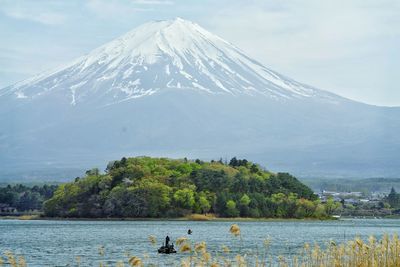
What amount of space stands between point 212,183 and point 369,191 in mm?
98202

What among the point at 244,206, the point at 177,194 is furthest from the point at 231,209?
the point at 177,194

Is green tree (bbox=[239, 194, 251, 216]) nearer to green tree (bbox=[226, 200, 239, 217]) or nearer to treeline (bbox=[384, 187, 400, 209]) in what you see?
green tree (bbox=[226, 200, 239, 217])

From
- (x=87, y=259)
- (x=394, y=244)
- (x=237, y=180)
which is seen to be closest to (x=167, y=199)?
(x=237, y=180)

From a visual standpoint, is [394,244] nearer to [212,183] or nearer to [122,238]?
[122,238]

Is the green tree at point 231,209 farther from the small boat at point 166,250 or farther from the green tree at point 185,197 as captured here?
the small boat at point 166,250

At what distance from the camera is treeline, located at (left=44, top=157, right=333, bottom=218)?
301 ft

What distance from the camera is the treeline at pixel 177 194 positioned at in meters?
91.7

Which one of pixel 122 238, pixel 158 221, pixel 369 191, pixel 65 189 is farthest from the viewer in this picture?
pixel 369 191

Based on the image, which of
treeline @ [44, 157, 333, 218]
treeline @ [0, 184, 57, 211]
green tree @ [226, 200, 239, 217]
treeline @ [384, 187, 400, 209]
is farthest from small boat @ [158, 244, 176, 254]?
treeline @ [384, 187, 400, 209]

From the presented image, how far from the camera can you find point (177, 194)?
3634 inches

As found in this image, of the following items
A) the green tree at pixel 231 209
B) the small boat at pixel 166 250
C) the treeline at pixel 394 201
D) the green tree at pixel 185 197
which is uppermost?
the treeline at pixel 394 201

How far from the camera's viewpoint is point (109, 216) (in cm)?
9256

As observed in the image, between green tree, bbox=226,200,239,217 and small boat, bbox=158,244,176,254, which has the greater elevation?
green tree, bbox=226,200,239,217

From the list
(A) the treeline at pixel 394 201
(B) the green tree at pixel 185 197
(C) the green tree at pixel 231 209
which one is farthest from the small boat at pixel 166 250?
(A) the treeline at pixel 394 201
